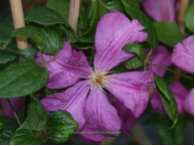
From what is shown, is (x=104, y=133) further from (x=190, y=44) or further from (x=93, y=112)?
(x=190, y=44)

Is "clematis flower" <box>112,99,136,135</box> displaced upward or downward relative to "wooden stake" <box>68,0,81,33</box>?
downward

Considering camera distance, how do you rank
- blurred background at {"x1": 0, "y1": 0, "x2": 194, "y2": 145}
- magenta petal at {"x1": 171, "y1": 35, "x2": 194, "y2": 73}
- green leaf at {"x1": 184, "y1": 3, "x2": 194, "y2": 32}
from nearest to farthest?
magenta petal at {"x1": 171, "y1": 35, "x2": 194, "y2": 73} → green leaf at {"x1": 184, "y1": 3, "x2": 194, "y2": 32} → blurred background at {"x1": 0, "y1": 0, "x2": 194, "y2": 145}

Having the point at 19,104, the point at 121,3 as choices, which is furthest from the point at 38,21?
the point at 19,104

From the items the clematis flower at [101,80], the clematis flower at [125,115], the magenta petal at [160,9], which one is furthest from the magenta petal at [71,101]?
the magenta petal at [160,9]

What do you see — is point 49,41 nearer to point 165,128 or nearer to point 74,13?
point 74,13

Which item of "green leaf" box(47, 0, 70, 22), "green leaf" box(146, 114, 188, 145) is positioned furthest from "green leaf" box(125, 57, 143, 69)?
"green leaf" box(146, 114, 188, 145)

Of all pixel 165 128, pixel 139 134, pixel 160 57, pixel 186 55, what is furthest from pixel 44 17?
pixel 139 134

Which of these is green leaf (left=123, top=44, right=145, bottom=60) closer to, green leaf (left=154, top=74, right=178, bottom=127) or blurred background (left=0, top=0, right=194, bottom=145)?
green leaf (left=154, top=74, right=178, bottom=127)
